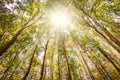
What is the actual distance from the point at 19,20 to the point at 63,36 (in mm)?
6647

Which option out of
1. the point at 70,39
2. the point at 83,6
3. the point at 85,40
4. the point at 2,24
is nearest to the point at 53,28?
the point at 70,39

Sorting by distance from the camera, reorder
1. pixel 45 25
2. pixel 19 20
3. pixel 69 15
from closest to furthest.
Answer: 1. pixel 19 20
2. pixel 69 15
3. pixel 45 25

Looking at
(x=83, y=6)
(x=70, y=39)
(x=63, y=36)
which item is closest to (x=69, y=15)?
(x=83, y=6)

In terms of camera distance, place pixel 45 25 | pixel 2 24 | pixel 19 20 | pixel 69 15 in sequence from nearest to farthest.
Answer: pixel 2 24 → pixel 19 20 → pixel 69 15 → pixel 45 25

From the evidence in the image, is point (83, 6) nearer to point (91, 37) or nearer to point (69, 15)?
point (69, 15)

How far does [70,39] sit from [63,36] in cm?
174

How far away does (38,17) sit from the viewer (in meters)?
14.8

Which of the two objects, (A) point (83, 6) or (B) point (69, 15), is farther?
(B) point (69, 15)

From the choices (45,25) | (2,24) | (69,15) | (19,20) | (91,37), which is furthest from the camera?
(91,37)

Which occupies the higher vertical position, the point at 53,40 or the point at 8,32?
the point at 8,32

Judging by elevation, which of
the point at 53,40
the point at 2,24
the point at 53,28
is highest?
the point at 2,24

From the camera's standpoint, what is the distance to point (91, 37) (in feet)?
57.6

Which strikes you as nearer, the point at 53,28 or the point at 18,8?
the point at 18,8

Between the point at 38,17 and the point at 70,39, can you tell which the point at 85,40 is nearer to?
the point at 70,39
